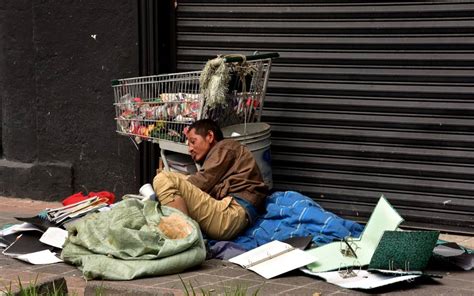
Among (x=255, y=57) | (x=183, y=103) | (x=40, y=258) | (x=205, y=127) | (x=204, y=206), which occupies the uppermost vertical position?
(x=255, y=57)

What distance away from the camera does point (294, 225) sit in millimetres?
6656

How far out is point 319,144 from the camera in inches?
302

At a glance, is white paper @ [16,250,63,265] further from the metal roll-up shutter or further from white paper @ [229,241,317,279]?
the metal roll-up shutter

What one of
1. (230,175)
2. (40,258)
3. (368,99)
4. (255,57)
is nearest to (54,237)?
(40,258)

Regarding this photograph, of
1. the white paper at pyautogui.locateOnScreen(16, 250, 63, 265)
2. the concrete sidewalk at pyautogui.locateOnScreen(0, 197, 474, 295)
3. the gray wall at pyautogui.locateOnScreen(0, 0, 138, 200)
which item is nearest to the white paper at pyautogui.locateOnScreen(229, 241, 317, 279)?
the concrete sidewalk at pyautogui.locateOnScreen(0, 197, 474, 295)

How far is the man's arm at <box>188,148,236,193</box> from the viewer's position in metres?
6.59

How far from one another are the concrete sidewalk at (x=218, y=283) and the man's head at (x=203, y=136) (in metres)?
0.90

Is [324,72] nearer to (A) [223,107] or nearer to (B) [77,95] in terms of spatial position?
(A) [223,107]

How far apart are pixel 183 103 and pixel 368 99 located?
1544mm

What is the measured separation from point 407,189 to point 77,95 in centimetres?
318

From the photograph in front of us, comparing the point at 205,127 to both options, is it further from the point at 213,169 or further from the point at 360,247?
the point at 360,247

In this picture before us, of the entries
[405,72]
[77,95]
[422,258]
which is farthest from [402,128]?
[77,95]

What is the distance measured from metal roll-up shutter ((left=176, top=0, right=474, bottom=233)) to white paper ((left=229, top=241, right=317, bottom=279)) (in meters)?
1.55

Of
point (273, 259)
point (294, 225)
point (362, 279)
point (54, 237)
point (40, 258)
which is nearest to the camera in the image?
point (362, 279)
